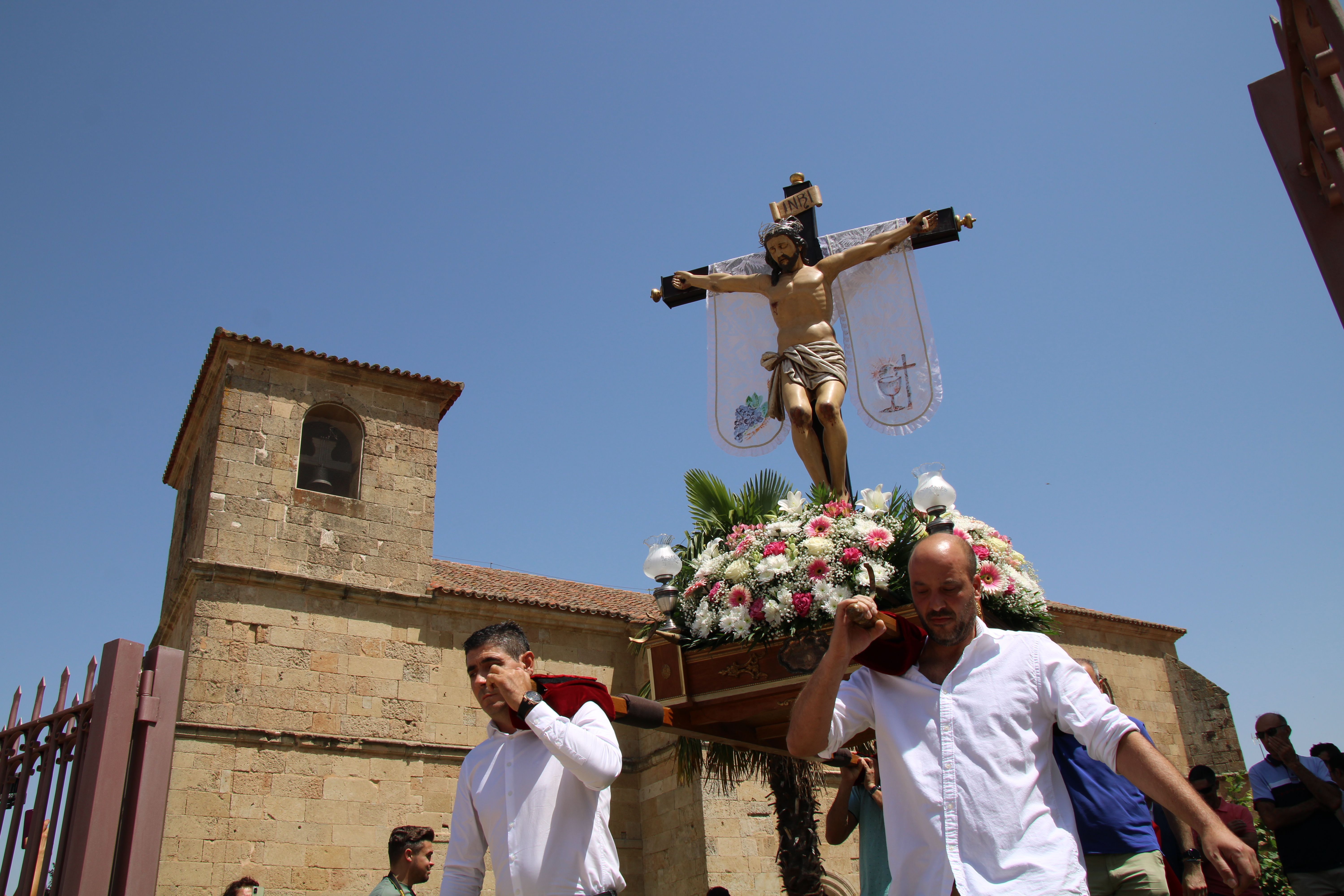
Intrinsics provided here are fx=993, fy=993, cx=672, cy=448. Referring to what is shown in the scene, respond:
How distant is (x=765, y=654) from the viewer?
4922 mm

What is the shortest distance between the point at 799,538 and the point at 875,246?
308cm

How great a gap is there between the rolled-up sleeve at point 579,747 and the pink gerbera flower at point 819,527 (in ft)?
7.36

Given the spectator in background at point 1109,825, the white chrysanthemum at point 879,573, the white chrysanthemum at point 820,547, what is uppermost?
the white chrysanthemum at point 820,547

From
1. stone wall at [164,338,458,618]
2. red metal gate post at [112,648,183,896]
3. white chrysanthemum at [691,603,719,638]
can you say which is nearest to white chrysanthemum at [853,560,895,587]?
white chrysanthemum at [691,603,719,638]

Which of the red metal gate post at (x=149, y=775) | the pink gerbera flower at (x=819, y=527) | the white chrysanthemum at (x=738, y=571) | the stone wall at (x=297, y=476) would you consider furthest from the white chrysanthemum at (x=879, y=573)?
the stone wall at (x=297, y=476)

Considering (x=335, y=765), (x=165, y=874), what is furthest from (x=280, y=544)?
(x=165, y=874)

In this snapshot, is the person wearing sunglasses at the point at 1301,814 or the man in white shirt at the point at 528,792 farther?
the person wearing sunglasses at the point at 1301,814

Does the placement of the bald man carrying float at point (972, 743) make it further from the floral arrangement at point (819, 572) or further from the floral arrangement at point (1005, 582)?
the floral arrangement at point (1005, 582)

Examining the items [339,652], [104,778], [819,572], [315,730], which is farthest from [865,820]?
[339,652]

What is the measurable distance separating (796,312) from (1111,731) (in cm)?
501

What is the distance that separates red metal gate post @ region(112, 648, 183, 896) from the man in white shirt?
1285 millimetres

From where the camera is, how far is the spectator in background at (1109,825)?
275 cm

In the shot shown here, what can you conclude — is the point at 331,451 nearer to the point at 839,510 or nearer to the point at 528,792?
the point at 839,510

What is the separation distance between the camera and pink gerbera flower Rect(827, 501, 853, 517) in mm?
5340
